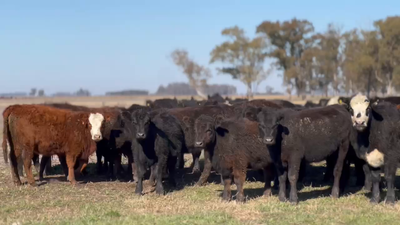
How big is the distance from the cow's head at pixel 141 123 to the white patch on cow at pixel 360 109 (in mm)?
3589

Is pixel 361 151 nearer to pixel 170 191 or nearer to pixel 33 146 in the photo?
pixel 170 191

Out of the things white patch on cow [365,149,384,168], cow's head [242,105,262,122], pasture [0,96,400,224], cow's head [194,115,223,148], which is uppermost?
cow's head [242,105,262,122]

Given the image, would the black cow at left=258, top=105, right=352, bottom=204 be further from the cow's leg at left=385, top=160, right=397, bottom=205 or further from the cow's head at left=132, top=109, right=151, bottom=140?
the cow's head at left=132, top=109, right=151, bottom=140

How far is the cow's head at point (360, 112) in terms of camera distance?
26.9 feet

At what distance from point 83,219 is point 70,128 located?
3.82 m

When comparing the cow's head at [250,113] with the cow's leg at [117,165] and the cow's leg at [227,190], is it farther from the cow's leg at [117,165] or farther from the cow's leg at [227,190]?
the cow's leg at [117,165]

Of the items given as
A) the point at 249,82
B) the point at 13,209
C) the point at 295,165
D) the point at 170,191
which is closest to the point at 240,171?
the point at 295,165

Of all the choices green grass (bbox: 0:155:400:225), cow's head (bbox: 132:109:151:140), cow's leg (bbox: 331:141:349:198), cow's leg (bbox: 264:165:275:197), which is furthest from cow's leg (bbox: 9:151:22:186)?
cow's leg (bbox: 331:141:349:198)

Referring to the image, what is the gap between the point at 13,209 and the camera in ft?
26.7

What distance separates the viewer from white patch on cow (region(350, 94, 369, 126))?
8.27 meters

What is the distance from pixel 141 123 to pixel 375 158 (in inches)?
160

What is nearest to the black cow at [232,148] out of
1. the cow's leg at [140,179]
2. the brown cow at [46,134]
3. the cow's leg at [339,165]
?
the cow's leg at [339,165]

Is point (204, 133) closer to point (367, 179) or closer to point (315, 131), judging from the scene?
point (315, 131)

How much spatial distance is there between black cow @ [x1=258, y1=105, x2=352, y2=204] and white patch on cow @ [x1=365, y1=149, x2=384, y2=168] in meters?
0.71
